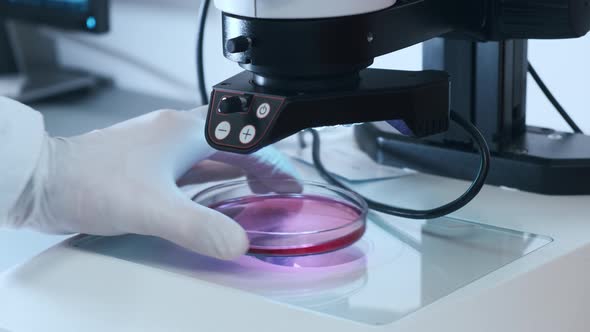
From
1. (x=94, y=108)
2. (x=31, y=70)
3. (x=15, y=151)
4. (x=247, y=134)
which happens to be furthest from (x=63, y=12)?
(x=247, y=134)

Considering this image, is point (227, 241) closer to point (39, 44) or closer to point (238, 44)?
point (238, 44)

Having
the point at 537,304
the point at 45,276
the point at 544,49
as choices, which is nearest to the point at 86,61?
the point at 544,49

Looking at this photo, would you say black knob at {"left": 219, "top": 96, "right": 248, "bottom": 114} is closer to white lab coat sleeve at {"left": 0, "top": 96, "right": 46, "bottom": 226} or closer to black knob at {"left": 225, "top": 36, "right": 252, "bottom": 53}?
black knob at {"left": 225, "top": 36, "right": 252, "bottom": 53}

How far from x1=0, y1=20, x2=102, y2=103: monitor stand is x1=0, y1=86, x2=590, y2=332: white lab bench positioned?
736mm

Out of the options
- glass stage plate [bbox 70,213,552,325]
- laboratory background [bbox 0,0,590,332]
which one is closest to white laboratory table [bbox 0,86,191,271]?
laboratory background [bbox 0,0,590,332]

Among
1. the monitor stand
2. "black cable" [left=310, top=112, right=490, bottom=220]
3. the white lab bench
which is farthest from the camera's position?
the monitor stand

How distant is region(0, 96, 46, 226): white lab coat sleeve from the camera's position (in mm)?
603

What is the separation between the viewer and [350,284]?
542 millimetres

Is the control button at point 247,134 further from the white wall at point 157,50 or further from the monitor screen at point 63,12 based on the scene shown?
the monitor screen at point 63,12

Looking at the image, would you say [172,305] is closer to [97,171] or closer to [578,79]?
[97,171]

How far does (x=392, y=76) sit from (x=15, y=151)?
0.87ft

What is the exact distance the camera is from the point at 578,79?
0.93m

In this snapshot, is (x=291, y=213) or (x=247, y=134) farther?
(x=291, y=213)

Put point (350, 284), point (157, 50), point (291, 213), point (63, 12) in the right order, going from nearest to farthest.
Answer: point (350, 284) < point (291, 213) < point (63, 12) < point (157, 50)
